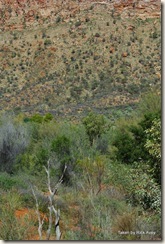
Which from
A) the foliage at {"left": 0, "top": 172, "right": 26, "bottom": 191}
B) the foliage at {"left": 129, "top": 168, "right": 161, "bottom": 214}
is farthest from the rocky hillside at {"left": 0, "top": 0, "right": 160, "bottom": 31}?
the foliage at {"left": 129, "top": 168, "right": 161, "bottom": 214}

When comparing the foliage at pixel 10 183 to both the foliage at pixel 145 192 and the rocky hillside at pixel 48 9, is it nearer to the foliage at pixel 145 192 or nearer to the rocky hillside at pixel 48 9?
the foliage at pixel 145 192

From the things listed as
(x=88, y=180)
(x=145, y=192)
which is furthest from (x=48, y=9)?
(x=145, y=192)

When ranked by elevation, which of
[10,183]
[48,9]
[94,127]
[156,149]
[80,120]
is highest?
[48,9]

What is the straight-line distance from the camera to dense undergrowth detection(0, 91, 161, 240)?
Result: 20.9 feet

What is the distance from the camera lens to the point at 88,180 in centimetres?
1062

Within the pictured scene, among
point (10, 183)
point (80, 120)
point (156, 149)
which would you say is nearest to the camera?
point (156, 149)

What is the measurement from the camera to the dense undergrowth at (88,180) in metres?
6.38

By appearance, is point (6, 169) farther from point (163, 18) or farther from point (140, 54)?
point (140, 54)

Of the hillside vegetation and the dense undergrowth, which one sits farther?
the hillside vegetation

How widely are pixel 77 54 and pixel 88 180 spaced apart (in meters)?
26.1

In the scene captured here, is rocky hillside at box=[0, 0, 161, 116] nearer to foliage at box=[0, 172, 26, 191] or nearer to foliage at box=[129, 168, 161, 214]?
foliage at box=[0, 172, 26, 191]

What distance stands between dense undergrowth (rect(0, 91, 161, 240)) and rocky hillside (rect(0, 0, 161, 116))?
10.7 m

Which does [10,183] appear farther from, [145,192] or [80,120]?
[80,120]

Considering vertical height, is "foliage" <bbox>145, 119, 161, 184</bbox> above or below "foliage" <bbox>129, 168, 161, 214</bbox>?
above
